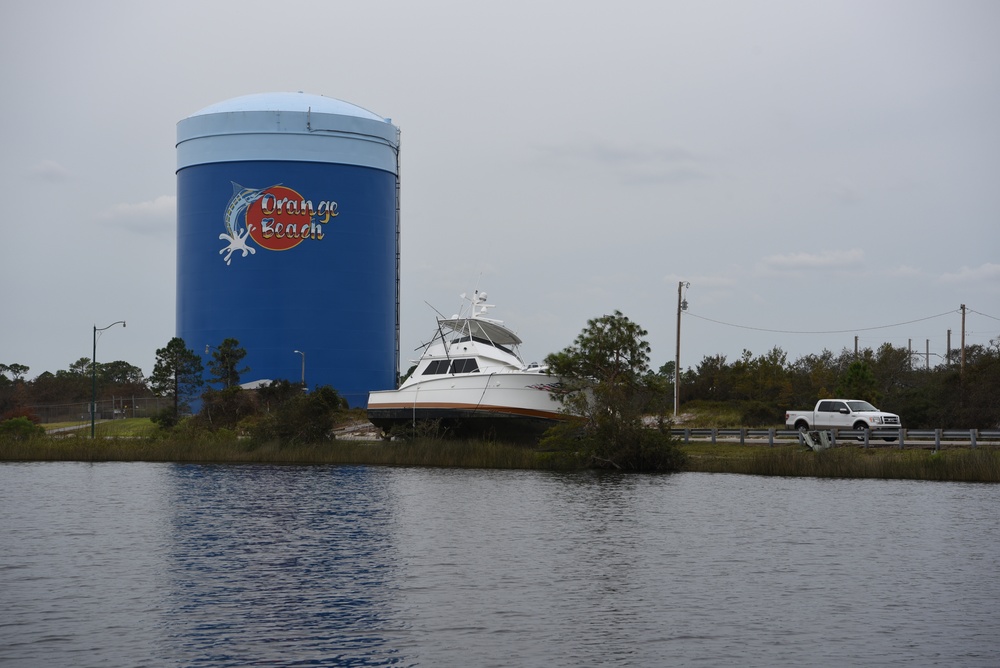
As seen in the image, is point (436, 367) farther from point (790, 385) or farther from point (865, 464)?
point (790, 385)

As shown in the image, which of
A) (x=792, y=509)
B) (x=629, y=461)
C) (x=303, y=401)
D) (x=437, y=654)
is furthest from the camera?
(x=303, y=401)

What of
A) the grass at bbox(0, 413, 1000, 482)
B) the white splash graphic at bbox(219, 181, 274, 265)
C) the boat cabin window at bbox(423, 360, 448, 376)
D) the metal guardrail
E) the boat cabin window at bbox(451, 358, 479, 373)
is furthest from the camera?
the white splash graphic at bbox(219, 181, 274, 265)

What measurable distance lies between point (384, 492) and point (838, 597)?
2118 cm

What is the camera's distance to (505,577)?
2325cm

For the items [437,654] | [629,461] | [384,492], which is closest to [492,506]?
[384,492]

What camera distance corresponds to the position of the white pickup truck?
53.9 m

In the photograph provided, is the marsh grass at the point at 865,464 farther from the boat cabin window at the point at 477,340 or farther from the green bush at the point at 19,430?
the green bush at the point at 19,430

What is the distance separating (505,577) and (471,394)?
3022cm

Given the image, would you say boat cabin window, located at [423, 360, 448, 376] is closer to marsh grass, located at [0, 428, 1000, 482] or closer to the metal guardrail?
marsh grass, located at [0, 428, 1000, 482]

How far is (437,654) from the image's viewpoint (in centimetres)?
1723

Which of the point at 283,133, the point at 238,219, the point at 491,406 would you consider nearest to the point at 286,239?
the point at 238,219

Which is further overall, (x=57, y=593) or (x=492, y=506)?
(x=492, y=506)

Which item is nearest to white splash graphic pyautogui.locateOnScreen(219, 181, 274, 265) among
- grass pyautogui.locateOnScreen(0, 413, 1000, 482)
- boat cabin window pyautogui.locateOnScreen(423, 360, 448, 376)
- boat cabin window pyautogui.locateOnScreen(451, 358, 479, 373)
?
grass pyautogui.locateOnScreen(0, 413, 1000, 482)

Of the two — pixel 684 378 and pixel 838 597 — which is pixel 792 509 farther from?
pixel 684 378
